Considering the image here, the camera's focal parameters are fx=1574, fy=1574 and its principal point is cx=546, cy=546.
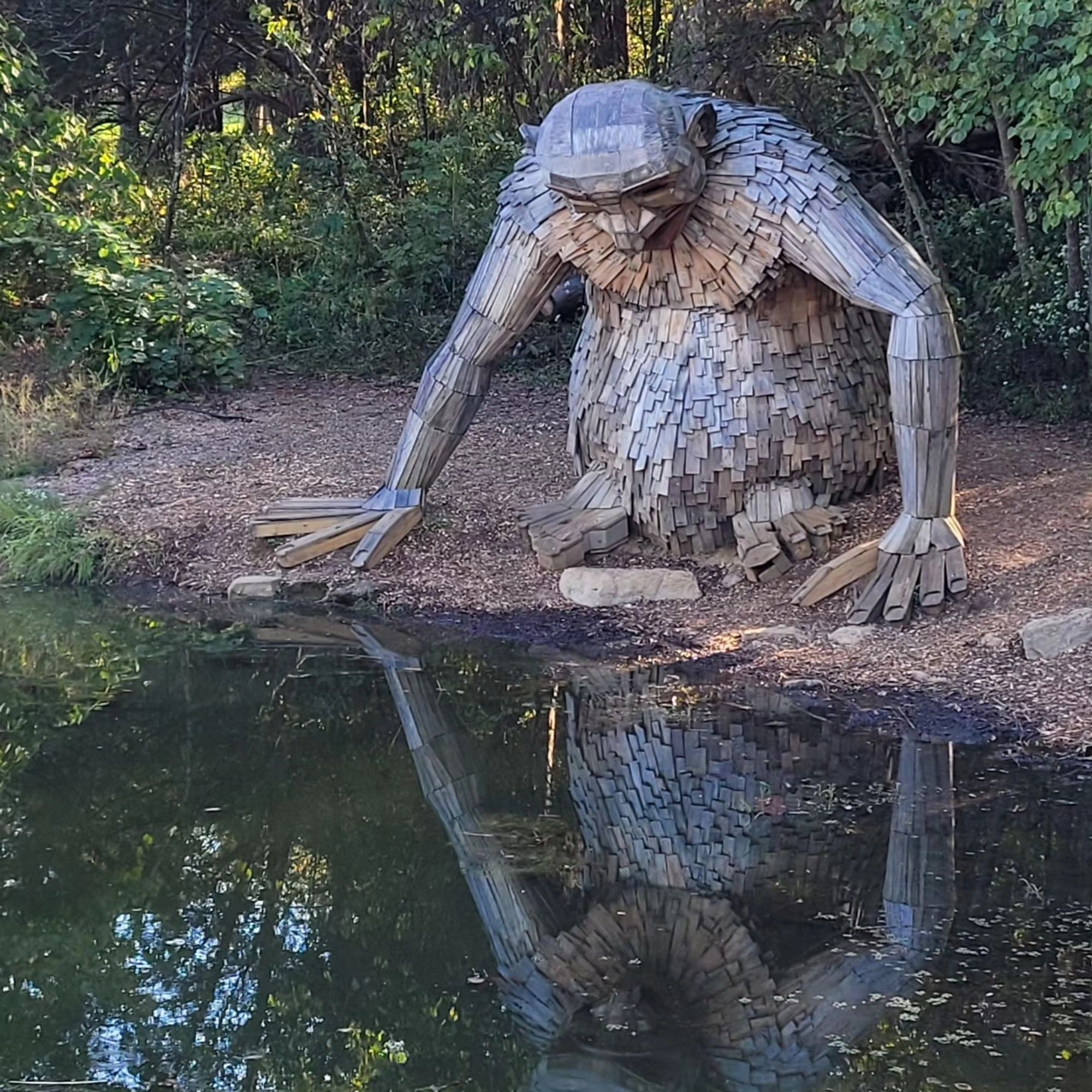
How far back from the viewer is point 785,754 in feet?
12.8

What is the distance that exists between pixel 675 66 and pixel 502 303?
8.41ft

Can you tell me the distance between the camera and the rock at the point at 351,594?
17.3ft

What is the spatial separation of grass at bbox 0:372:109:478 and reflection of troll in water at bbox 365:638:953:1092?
10.9 feet

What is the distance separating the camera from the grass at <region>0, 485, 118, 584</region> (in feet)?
18.5

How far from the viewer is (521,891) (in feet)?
10.6

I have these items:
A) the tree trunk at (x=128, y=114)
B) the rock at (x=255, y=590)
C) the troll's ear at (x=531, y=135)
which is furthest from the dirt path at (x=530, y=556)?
the tree trunk at (x=128, y=114)

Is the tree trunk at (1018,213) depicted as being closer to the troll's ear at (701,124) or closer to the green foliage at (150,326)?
the troll's ear at (701,124)

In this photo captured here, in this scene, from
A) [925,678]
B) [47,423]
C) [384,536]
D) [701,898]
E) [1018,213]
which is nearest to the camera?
[701,898]

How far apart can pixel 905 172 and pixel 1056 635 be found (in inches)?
120

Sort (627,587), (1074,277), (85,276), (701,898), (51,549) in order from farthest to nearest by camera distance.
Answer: (85,276)
(1074,277)
(51,549)
(627,587)
(701,898)

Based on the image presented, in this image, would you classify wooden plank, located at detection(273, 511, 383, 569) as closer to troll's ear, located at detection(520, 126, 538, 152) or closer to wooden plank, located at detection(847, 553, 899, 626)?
troll's ear, located at detection(520, 126, 538, 152)

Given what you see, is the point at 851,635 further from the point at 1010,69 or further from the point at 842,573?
the point at 1010,69

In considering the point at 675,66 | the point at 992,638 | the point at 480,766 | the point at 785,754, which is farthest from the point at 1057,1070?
the point at 675,66

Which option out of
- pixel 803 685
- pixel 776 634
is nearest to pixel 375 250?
pixel 776 634
